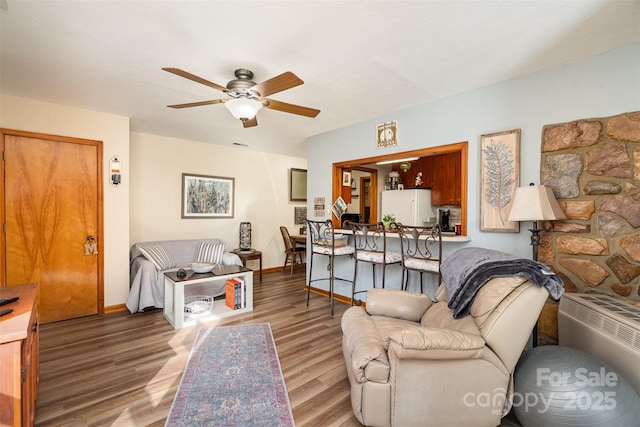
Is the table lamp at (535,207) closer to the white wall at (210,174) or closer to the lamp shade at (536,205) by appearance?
the lamp shade at (536,205)

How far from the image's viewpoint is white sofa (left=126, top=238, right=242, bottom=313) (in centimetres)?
354

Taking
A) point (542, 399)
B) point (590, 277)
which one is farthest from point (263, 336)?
point (590, 277)

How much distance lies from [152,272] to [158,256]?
1.15 feet

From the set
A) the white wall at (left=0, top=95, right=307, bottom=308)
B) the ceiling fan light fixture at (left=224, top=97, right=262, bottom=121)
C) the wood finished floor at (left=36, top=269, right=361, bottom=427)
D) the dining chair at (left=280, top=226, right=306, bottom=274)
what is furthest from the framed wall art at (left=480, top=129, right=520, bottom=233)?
the white wall at (left=0, top=95, right=307, bottom=308)

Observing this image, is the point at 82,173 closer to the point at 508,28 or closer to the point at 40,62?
the point at 40,62

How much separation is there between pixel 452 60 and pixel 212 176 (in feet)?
13.8

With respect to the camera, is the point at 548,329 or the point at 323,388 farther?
the point at 548,329

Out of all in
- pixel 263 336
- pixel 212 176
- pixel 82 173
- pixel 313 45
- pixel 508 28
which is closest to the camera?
pixel 508 28

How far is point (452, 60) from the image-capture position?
225 cm

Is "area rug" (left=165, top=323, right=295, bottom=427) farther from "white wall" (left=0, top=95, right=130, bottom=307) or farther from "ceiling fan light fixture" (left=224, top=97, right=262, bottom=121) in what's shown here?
"ceiling fan light fixture" (left=224, top=97, right=262, bottom=121)

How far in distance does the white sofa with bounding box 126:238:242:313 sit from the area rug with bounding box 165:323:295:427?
1.21 m

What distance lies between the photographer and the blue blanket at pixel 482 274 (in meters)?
1.56

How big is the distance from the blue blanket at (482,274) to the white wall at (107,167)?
12.7ft

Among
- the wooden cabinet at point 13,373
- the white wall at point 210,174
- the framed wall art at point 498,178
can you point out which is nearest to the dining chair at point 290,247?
the white wall at point 210,174
